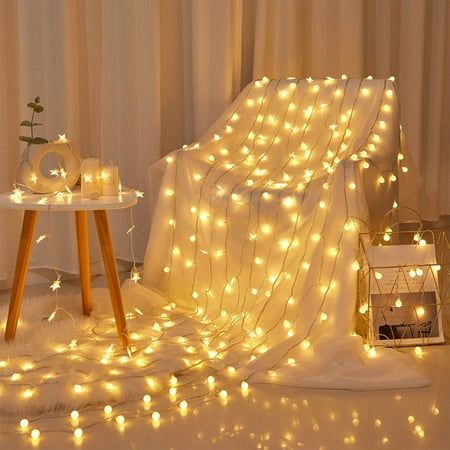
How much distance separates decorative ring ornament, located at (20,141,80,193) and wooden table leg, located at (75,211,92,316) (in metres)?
0.21

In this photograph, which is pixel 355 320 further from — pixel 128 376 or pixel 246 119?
pixel 246 119

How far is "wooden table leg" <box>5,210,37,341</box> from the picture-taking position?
2506mm

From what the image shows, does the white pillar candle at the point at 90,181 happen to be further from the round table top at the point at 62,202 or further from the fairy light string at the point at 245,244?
the fairy light string at the point at 245,244

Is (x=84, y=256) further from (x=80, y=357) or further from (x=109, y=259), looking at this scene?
(x=80, y=357)

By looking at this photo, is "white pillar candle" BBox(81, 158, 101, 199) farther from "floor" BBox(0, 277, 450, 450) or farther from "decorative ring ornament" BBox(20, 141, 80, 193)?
"floor" BBox(0, 277, 450, 450)

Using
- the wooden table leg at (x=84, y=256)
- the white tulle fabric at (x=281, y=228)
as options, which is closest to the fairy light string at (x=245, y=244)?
the white tulle fabric at (x=281, y=228)

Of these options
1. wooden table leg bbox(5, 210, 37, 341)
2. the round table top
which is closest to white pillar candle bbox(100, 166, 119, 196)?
the round table top

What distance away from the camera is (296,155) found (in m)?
3.01

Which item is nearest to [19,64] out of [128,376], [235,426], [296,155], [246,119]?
[246,119]

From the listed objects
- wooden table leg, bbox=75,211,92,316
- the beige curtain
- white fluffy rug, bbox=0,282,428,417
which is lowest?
white fluffy rug, bbox=0,282,428,417

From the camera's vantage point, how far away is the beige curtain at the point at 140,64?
3.18 metres

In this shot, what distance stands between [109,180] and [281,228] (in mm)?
551

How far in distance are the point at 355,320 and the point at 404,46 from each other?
6.09 feet

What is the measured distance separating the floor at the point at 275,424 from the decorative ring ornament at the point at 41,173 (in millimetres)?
674
